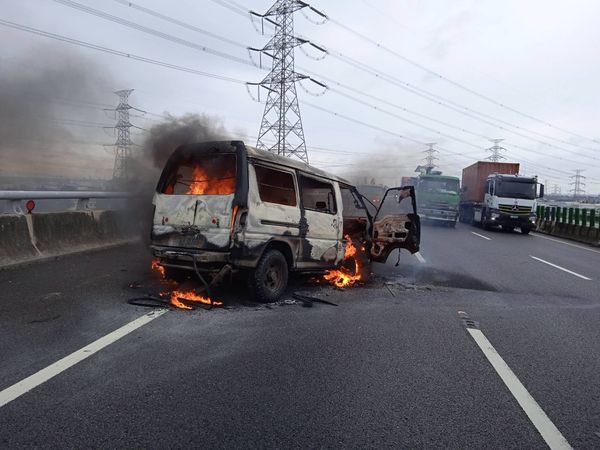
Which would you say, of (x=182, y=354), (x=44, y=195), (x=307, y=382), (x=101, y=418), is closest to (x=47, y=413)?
Result: (x=101, y=418)

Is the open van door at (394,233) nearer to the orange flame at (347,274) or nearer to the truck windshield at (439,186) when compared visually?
the orange flame at (347,274)

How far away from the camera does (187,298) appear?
5504 mm

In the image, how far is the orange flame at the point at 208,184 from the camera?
5.39m

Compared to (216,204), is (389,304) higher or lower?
lower

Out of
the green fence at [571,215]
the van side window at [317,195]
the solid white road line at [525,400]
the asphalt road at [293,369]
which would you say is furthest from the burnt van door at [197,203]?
the green fence at [571,215]

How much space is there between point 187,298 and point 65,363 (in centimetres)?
210

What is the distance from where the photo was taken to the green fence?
18.0 metres

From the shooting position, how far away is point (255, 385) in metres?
3.23

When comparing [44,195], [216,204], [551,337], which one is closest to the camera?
[551,337]

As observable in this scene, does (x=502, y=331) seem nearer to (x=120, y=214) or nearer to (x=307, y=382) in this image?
(x=307, y=382)

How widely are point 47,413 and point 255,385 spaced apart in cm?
141

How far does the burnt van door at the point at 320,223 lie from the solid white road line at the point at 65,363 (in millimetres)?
2428

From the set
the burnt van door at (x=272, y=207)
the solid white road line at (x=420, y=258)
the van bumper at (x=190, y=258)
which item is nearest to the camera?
the van bumper at (x=190, y=258)

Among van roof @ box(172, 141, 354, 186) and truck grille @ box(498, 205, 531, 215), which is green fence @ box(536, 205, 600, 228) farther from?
van roof @ box(172, 141, 354, 186)
